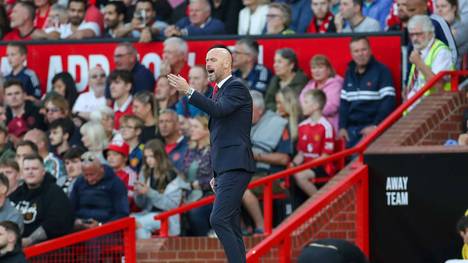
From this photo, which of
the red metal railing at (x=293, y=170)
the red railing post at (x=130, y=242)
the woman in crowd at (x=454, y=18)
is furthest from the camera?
the woman in crowd at (x=454, y=18)

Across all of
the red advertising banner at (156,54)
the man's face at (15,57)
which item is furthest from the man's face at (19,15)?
the man's face at (15,57)

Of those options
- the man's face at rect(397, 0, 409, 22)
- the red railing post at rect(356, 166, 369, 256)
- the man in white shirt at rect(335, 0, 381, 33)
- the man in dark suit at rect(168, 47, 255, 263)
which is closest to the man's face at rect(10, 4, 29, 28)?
the man in white shirt at rect(335, 0, 381, 33)

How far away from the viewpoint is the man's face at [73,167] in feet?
51.1

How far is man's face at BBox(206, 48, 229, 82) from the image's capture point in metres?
9.62

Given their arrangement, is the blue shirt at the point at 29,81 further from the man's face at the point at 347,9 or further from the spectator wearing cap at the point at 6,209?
the man's face at the point at 347,9

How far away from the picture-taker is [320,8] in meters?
17.0

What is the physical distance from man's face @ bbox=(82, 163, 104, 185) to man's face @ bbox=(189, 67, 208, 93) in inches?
68.9

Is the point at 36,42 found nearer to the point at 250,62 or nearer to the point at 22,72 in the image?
the point at 22,72

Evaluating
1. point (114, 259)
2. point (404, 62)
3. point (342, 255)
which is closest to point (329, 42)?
point (404, 62)

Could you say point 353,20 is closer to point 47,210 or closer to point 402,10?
point 402,10

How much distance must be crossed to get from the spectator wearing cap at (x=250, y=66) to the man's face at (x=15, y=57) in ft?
10.3

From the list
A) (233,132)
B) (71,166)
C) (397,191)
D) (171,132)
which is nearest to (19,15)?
(71,166)

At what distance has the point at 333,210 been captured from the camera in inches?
Answer: 536

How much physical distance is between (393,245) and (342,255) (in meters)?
2.97
